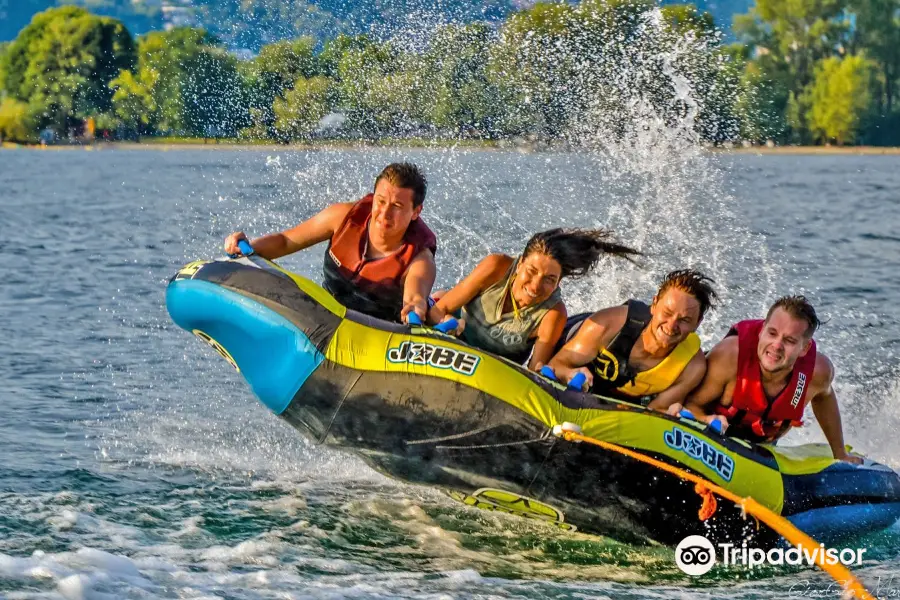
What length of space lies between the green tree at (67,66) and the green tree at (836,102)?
35.8 meters

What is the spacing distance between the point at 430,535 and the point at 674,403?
140cm

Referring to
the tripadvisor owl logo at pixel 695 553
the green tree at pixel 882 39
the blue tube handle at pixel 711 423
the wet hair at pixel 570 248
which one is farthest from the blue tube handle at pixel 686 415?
the green tree at pixel 882 39

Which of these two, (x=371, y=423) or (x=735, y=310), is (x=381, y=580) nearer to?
(x=371, y=423)

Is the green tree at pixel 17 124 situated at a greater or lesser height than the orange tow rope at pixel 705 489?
greater

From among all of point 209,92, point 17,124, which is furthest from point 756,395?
point 17,124

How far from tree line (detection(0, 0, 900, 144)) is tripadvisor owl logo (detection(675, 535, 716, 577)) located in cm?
1073

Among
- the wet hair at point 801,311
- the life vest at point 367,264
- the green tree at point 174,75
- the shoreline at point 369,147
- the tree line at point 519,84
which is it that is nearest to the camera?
the wet hair at point 801,311

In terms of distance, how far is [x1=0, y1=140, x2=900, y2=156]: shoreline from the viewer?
2609 centimetres

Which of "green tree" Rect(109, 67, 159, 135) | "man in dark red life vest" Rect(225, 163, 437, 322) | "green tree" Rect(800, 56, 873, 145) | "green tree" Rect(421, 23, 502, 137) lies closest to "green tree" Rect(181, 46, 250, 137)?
"green tree" Rect(109, 67, 159, 135)

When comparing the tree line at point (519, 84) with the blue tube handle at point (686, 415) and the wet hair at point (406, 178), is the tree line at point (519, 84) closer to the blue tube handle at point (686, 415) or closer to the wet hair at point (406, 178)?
the wet hair at point (406, 178)

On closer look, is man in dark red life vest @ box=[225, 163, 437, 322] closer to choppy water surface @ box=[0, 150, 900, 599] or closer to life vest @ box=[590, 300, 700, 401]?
life vest @ box=[590, 300, 700, 401]

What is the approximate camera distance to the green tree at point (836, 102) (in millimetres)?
61156

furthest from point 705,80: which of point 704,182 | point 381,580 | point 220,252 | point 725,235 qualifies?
point 381,580

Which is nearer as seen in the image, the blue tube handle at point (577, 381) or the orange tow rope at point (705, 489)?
the orange tow rope at point (705, 489)
